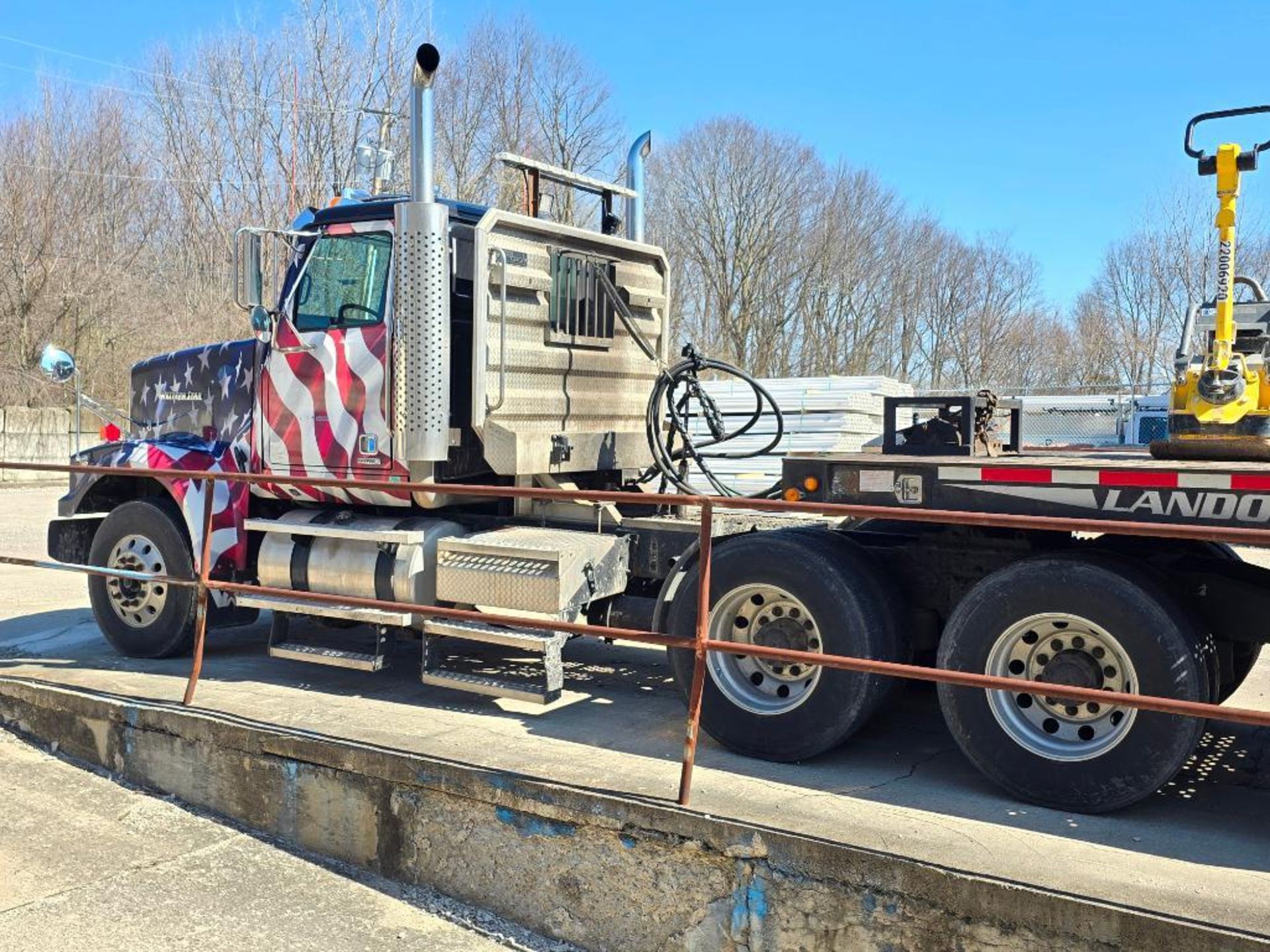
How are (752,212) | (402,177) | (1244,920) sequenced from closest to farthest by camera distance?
(1244,920) < (402,177) < (752,212)

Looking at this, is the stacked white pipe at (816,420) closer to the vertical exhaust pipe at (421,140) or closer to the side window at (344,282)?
the side window at (344,282)

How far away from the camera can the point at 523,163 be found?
7.36 m

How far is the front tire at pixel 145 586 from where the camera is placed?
7574mm

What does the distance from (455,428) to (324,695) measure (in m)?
1.73

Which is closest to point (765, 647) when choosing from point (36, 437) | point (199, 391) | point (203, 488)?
point (203, 488)

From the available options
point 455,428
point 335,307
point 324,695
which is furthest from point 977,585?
point 335,307

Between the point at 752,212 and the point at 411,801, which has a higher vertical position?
the point at 752,212

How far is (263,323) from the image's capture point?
7.29m

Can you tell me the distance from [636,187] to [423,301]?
2.52 metres

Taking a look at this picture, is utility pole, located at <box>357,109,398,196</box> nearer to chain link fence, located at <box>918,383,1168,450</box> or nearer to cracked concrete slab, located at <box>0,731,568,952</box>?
cracked concrete slab, located at <box>0,731,568,952</box>

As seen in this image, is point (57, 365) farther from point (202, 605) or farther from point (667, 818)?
point (667, 818)

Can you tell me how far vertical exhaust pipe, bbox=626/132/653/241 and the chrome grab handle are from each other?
1.88 metres

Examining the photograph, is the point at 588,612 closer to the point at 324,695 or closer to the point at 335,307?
the point at 324,695

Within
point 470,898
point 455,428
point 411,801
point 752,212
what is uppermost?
point 752,212
